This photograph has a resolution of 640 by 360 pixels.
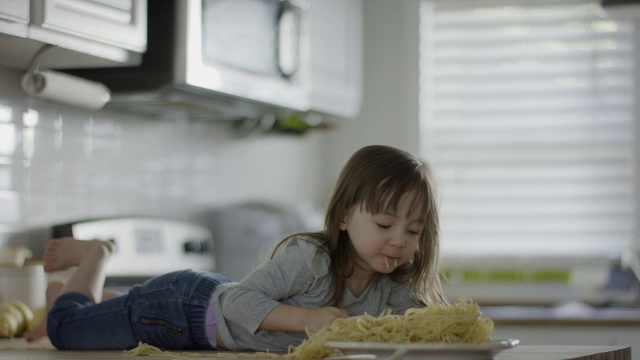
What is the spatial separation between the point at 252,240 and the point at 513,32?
4.62ft

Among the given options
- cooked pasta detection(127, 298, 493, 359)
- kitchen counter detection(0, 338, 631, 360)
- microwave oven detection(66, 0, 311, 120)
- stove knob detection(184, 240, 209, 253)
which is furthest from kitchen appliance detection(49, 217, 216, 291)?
cooked pasta detection(127, 298, 493, 359)

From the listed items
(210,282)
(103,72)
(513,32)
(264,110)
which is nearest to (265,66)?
(264,110)

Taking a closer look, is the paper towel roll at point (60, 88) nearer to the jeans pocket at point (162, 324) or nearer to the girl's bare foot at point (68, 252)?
the girl's bare foot at point (68, 252)

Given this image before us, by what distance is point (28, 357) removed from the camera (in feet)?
5.23

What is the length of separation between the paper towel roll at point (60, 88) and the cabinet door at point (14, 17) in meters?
0.24

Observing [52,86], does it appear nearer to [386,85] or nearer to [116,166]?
[116,166]

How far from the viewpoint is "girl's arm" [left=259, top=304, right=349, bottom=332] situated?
65.9 inches

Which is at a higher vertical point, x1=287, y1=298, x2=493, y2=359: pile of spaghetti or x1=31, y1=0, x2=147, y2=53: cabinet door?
x1=31, y1=0, x2=147, y2=53: cabinet door

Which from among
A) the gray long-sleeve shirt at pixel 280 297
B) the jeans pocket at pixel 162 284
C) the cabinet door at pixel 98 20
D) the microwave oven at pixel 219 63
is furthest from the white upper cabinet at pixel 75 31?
the gray long-sleeve shirt at pixel 280 297

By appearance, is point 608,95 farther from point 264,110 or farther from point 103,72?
point 103,72

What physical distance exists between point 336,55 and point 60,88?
1461 millimetres

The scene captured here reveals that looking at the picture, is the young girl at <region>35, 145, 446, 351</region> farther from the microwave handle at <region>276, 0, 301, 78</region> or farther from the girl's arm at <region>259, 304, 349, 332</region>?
the microwave handle at <region>276, 0, 301, 78</region>

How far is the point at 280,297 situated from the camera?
186 centimetres

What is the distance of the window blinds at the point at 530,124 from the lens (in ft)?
13.0
